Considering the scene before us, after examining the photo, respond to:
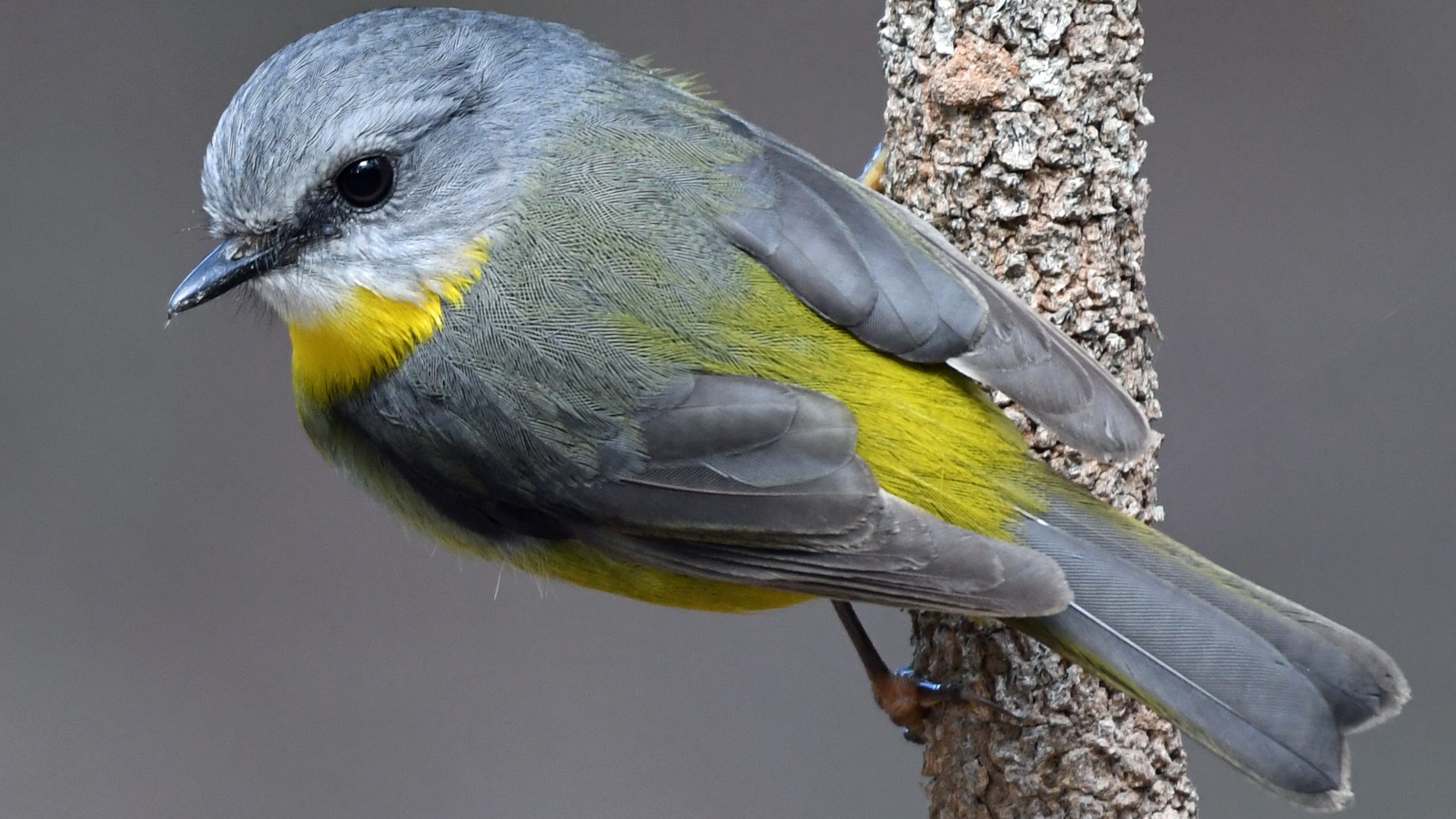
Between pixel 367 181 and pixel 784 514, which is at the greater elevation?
pixel 367 181

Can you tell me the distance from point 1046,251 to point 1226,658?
80cm

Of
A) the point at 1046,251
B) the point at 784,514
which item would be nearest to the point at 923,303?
the point at 1046,251

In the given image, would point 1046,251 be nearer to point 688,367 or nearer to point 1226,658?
point 688,367

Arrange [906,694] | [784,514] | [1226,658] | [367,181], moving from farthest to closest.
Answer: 1. [906,694]
2. [367,181]
3. [784,514]
4. [1226,658]

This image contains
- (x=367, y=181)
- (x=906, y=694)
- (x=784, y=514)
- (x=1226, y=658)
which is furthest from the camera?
(x=906, y=694)

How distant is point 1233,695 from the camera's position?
7.23ft

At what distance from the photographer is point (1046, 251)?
2658mm

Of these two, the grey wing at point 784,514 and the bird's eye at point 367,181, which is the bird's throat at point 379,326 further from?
the grey wing at point 784,514

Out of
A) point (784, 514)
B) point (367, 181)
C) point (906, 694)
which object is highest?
point (367, 181)

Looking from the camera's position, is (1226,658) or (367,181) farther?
(367,181)

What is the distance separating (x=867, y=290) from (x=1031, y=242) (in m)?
0.35

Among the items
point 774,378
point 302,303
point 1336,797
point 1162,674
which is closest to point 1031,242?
point 774,378

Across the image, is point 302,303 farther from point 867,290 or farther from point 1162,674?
point 1162,674

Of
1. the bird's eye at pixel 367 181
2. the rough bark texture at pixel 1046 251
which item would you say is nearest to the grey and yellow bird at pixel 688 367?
the bird's eye at pixel 367 181
